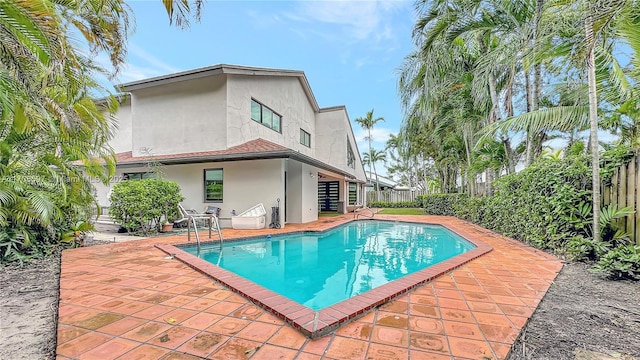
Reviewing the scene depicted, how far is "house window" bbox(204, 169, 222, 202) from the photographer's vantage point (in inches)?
507

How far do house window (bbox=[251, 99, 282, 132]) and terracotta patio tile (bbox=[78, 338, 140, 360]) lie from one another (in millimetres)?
12146

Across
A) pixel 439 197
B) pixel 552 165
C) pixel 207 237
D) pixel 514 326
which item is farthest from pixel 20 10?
pixel 439 197

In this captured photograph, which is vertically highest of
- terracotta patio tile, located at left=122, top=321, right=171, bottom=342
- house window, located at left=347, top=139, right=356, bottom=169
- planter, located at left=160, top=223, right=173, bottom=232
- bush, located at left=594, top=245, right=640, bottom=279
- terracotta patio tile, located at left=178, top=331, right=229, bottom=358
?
house window, located at left=347, top=139, right=356, bottom=169

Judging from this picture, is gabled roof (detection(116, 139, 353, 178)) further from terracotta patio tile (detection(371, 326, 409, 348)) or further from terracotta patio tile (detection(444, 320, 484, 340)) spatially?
terracotta patio tile (detection(444, 320, 484, 340))

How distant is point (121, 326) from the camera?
2977 mm

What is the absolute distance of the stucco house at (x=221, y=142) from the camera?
1215 centimetres

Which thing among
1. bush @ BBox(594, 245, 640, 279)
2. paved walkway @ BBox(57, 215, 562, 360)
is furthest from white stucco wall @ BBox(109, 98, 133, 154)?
bush @ BBox(594, 245, 640, 279)

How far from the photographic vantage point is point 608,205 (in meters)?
5.59

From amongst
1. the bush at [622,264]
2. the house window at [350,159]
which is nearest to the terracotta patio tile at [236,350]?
the bush at [622,264]

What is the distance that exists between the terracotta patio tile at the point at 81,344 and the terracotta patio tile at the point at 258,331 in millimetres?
1296

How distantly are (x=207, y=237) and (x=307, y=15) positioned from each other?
11356mm

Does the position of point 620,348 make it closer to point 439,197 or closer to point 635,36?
point 635,36

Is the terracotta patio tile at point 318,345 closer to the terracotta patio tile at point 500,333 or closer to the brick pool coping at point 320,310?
the brick pool coping at point 320,310

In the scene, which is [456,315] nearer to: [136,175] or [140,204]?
[140,204]
